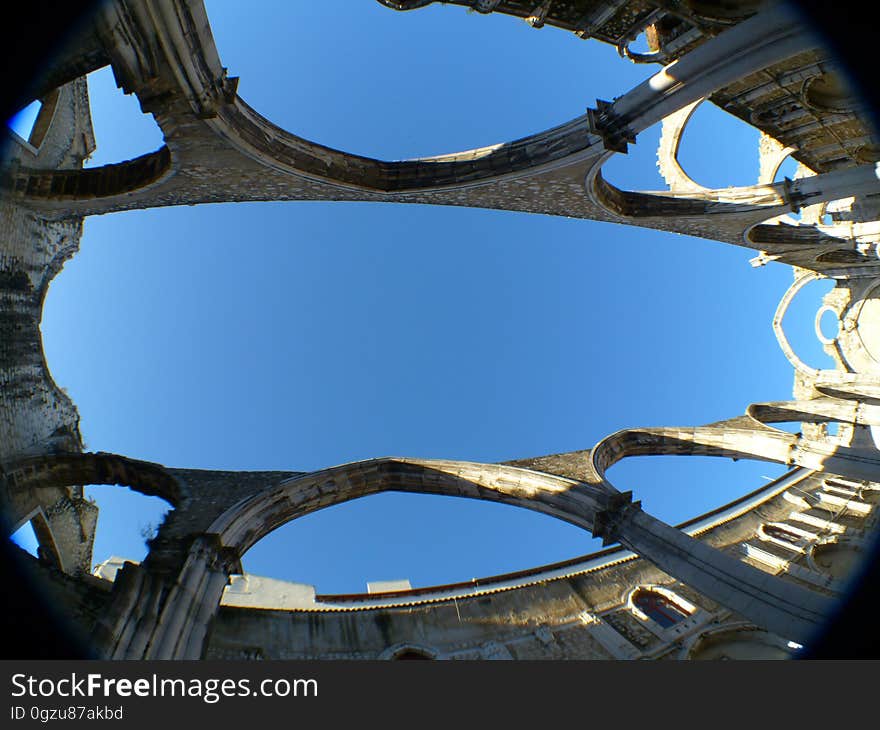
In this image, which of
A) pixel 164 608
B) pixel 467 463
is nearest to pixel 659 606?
pixel 467 463

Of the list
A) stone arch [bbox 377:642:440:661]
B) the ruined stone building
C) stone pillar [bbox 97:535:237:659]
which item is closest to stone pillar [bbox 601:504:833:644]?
the ruined stone building

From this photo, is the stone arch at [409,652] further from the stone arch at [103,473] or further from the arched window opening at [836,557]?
the arched window opening at [836,557]

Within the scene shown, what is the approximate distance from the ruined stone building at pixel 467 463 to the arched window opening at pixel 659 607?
0.16ft

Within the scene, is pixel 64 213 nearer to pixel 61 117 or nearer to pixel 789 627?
pixel 61 117

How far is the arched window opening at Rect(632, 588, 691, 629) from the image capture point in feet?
35.8

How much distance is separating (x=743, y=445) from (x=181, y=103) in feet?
43.5

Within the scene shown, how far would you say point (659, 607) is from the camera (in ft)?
37.5

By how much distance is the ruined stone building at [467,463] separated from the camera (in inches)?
245

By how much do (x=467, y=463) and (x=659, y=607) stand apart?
612 cm

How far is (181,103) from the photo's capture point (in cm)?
684

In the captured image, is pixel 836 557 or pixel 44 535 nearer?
pixel 44 535

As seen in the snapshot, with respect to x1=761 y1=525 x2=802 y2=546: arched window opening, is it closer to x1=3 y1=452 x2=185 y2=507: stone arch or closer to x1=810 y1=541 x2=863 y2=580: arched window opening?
x1=810 y1=541 x2=863 y2=580: arched window opening

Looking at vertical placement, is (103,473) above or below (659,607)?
above

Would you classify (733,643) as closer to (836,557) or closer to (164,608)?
(836,557)
